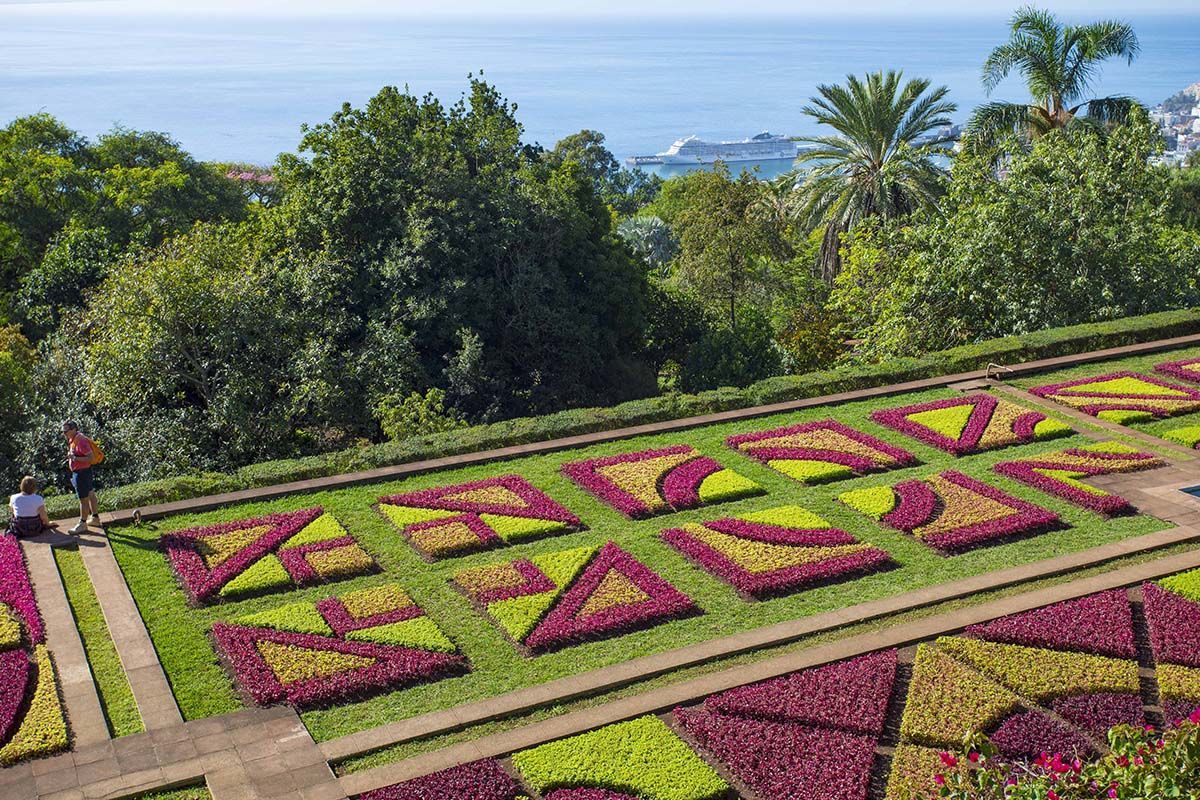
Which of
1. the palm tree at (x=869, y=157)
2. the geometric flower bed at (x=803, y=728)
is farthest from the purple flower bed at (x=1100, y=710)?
the palm tree at (x=869, y=157)

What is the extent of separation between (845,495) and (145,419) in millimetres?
13712

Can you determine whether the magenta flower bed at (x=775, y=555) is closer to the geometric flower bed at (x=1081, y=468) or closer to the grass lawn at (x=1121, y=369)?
the geometric flower bed at (x=1081, y=468)

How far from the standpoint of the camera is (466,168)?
1187 inches

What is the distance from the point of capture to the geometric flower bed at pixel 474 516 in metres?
17.9

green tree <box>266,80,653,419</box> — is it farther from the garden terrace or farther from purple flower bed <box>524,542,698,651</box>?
purple flower bed <box>524,542,698,651</box>

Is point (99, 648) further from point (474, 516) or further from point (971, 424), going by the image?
point (971, 424)

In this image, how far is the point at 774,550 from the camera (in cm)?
1736

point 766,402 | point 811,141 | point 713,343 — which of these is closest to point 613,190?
point 811,141

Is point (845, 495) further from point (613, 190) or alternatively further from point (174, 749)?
point (613, 190)

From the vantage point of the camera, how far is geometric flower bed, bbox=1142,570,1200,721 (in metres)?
13.3

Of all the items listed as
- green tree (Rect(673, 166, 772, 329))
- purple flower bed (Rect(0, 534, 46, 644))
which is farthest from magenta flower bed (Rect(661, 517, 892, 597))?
green tree (Rect(673, 166, 772, 329))

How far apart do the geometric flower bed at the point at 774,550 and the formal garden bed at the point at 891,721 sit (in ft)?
7.23

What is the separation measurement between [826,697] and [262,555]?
850cm

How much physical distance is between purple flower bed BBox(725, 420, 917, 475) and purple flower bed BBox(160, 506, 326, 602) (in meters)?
7.68
